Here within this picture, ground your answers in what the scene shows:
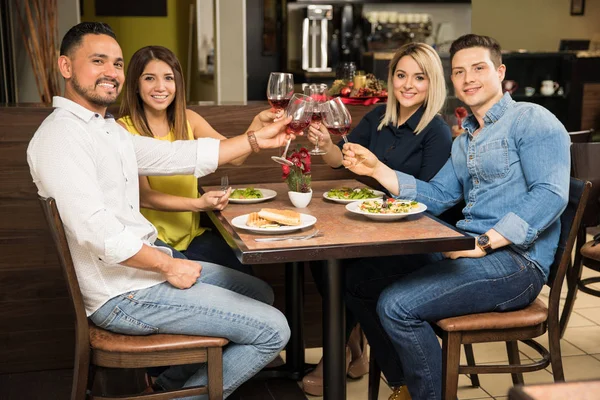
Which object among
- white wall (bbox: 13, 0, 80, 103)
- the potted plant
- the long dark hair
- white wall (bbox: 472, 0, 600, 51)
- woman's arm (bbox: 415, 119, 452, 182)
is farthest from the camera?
white wall (bbox: 472, 0, 600, 51)

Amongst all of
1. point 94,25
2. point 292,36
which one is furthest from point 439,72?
point 292,36

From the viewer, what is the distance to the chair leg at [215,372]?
236 centimetres

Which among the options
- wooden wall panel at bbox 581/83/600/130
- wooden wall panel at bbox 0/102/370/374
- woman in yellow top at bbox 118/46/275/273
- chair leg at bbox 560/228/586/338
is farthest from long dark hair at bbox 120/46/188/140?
wooden wall panel at bbox 581/83/600/130

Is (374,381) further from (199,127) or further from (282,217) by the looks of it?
(199,127)

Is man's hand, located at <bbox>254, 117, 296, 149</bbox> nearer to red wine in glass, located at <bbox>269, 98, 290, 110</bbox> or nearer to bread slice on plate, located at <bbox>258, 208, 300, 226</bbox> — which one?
red wine in glass, located at <bbox>269, 98, 290, 110</bbox>

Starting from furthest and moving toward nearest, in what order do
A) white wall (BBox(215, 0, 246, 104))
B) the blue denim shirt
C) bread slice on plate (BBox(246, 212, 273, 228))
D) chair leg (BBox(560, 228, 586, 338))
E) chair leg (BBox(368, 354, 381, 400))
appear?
white wall (BBox(215, 0, 246, 104)) → chair leg (BBox(560, 228, 586, 338)) → chair leg (BBox(368, 354, 381, 400)) → the blue denim shirt → bread slice on plate (BBox(246, 212, 273, 228))

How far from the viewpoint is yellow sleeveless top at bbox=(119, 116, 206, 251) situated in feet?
10.1

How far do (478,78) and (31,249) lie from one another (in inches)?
83.4

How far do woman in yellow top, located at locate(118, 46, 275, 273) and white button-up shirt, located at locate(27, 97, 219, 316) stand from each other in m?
0.43

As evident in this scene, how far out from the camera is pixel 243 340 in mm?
2395

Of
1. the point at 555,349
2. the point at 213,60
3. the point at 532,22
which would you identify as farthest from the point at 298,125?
the point at 532,22

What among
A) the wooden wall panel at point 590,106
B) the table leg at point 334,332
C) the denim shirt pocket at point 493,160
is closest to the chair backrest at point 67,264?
the table leg at point 334,332

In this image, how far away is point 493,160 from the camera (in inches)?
105

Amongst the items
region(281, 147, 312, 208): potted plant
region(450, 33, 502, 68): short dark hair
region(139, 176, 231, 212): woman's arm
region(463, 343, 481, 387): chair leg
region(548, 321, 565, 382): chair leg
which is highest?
region(450, 33, 502, 68): short dark hair
